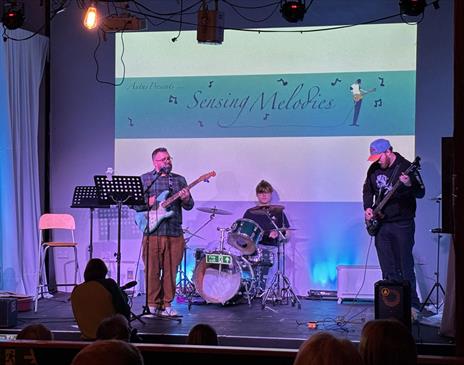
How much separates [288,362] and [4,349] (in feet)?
3.50

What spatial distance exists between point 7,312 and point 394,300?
142 inches

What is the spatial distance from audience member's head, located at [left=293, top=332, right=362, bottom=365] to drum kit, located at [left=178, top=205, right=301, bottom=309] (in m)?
5.44

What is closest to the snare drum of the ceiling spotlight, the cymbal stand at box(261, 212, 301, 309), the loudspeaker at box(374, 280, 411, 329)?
the cymbal stand at box(261, 212, 301, 309)

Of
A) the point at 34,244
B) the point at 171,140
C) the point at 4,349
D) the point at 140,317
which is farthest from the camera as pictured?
the point at 171,140

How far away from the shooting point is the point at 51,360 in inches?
101

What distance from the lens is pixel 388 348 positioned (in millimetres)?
2215

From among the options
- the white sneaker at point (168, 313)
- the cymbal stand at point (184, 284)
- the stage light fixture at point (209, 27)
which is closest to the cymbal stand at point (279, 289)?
the cymbal stand at point (184, 284)

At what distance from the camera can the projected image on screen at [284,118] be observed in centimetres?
830

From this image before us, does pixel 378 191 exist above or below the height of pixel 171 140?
below

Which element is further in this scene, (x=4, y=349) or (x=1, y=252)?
(x=1, y=252)

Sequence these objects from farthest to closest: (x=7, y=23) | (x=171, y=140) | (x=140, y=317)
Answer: (x=171, y=140), (x=7, y=23), (x=140, y=317)

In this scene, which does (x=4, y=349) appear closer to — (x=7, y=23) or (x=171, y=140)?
(x=7, y=23)

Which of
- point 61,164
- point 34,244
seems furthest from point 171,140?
point 34,244

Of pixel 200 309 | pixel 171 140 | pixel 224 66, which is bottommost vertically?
pixel 200 309
